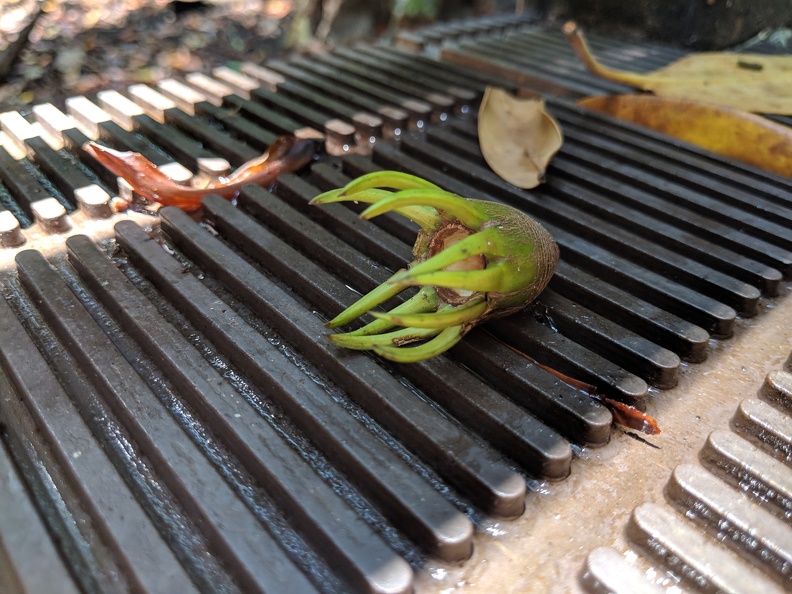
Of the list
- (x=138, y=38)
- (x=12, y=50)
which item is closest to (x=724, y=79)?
(x=12, y=50)

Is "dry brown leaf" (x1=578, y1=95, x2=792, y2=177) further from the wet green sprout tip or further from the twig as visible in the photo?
the twig

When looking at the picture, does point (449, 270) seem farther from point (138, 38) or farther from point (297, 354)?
point (138, 38)

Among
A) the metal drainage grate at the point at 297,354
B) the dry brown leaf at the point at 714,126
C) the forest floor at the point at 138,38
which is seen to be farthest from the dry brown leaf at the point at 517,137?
the forest floor at the point at 138,38

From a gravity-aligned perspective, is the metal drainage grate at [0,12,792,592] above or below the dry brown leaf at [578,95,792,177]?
below

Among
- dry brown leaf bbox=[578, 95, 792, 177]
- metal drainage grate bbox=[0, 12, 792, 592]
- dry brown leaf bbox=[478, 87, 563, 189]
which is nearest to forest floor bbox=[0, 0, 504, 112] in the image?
dry brown leaf bbox=[478, 87, 563, 189]

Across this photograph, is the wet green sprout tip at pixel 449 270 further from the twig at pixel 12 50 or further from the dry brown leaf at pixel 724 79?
the twig at pixel 12 50
